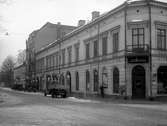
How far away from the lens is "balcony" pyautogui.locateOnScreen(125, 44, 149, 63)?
3375cm

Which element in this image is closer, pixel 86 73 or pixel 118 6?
pixel 118 6

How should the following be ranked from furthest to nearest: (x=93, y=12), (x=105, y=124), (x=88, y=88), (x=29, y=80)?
(x=29, y=80) → (x=93, y=12) → (x=88, y=88) → (x=105, y=124)

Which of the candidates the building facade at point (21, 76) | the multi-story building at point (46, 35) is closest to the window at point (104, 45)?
the multi-story building at point (46, 35)

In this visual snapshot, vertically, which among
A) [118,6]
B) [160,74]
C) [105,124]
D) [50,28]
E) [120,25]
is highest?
[50,28]

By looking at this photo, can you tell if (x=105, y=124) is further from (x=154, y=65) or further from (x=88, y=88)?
(x=88, y=88)

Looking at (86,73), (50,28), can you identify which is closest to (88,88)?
(86,73)

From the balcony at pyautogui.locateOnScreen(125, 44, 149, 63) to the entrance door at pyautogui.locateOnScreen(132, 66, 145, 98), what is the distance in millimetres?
1126

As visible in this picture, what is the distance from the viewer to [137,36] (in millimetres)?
35031

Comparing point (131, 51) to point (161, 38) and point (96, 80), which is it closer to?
point (161, 38)

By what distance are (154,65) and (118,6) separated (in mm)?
8795

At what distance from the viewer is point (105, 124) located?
42.5 feet

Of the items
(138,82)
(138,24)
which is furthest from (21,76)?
(138,24)

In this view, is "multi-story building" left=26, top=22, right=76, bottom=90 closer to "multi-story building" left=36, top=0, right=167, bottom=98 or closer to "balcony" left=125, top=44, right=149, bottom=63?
"multi-story building" left=36, top=0, right=167, bottom=98

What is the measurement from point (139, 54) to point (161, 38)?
3959 mm
